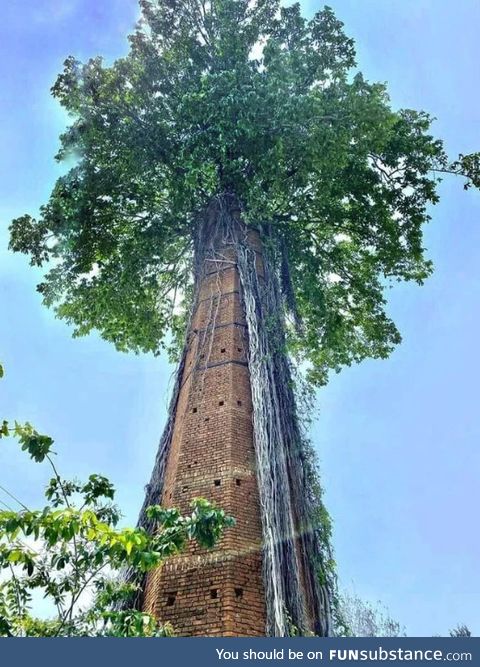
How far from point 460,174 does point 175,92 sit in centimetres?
531

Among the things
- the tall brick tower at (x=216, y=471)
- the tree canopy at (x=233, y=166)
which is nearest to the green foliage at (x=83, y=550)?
the tall brick tower at (x=216, y=471)

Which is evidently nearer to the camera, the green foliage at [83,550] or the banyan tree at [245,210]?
the green foliage at [83,550]

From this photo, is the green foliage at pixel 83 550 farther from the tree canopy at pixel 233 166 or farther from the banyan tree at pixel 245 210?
the tree canopy at pixel 233 166

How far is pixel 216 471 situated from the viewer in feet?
24.3

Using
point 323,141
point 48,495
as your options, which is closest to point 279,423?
point 48,495

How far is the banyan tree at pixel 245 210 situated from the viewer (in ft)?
29.0

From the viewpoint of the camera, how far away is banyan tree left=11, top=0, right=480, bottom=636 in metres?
8.85

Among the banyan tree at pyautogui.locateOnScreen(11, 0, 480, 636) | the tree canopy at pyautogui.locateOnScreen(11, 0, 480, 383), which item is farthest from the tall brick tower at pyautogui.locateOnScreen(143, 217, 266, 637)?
the tree canopy at pyautogui.locateOnScreen(11, 0, 480, 383)

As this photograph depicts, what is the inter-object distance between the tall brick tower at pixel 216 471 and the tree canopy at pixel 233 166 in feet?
6.09

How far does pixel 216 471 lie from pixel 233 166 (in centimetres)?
569

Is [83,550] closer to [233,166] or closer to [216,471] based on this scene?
[216,471]

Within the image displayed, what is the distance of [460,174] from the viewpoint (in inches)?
430

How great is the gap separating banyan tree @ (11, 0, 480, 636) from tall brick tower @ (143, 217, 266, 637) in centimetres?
5

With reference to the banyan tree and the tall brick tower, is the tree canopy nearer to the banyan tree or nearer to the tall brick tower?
the banyan tree
